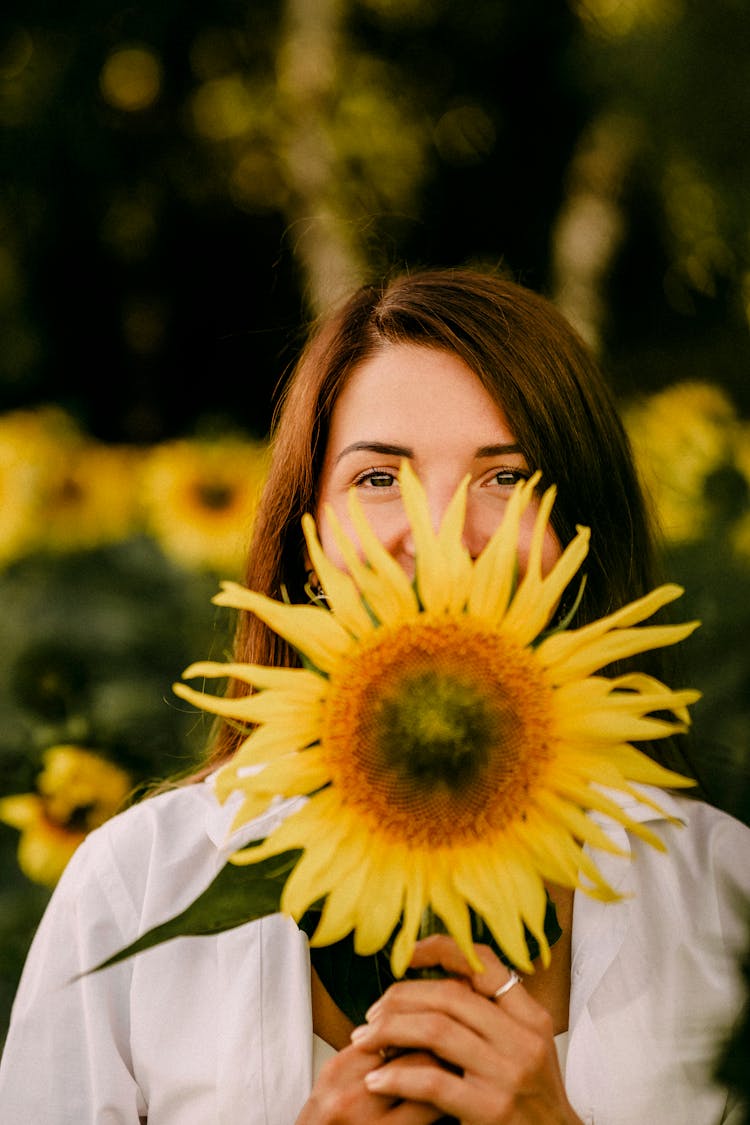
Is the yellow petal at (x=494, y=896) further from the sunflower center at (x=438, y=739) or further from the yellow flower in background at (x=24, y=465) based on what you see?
the yellow flower in background at (x=24, y=465)

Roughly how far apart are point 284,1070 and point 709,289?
75 centimetres

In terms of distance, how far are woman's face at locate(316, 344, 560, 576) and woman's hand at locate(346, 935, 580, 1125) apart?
13.1 inches

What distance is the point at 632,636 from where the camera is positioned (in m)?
0.57

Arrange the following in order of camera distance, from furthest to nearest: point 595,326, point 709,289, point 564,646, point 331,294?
point 331,294 → point 595,326 → point 564,646 → point 709,289

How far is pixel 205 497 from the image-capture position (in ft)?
5.20

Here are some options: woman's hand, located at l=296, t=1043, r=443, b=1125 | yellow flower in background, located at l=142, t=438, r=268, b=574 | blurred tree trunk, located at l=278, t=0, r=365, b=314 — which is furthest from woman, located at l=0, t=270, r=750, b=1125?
yellow flower in background, located at l=142, t=438, r=268, b=574

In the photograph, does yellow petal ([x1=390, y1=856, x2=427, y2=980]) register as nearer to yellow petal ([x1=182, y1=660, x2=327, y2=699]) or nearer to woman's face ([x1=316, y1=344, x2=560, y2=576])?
yellow petal ([x1=182, y1=660, x2=327, y2=699])

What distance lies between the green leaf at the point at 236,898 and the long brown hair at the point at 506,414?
47 centimetres

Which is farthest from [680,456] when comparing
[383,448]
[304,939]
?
[304,939]

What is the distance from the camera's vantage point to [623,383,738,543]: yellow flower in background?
1.22 m

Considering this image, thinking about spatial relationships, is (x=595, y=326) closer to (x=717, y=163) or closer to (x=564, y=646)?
(x=564, y=646)

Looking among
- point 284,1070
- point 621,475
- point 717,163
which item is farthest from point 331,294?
point 717,163

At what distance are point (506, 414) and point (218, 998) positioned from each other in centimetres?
55

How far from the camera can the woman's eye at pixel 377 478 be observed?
94 centimetres
